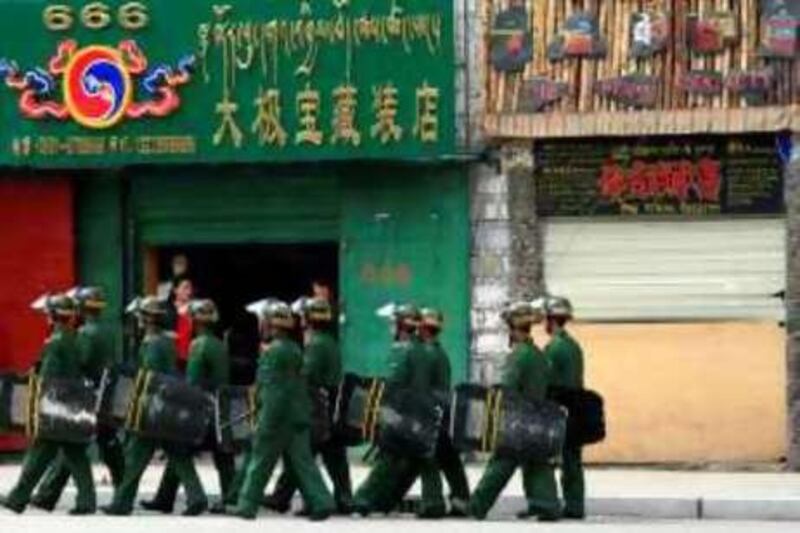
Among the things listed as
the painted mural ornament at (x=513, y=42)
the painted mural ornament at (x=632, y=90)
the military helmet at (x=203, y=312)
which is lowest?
the military helmet at (x=203, y=312)

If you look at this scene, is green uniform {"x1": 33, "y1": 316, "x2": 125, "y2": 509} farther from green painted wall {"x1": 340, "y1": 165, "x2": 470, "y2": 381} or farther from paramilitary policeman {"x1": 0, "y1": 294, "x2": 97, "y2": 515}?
green painted wall {"x1": 340, "y1": 165, "x2": 470, "y2": 381}

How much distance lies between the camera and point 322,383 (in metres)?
17.5

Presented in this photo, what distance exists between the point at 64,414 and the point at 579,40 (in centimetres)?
693

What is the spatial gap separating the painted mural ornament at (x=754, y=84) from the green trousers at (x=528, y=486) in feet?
18.2

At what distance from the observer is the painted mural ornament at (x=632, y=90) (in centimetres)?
2098

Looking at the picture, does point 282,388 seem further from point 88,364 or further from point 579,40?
point 579,40

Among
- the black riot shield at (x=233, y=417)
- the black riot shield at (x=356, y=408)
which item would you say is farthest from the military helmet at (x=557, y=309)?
the black riot shield at (x=233, y=417)

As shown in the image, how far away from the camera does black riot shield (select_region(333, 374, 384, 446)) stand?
17.2m

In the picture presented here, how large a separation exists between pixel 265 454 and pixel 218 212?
6.64 m

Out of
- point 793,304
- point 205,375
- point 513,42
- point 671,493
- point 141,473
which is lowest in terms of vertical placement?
point 671,493

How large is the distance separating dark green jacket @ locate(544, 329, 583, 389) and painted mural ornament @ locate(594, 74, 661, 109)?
4.45 metres

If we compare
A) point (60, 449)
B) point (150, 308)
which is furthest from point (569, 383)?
point (60, 449)

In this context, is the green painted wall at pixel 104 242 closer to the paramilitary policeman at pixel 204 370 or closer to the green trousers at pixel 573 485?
the paramilitary policeman at pixel 204 370

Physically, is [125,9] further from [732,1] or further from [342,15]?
[732,1]
